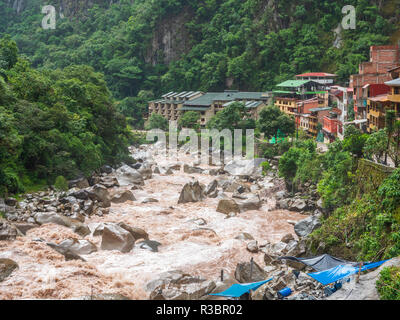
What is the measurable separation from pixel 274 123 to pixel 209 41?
38967 millimetres

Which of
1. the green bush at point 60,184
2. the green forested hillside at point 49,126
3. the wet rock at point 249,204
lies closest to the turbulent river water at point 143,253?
the wet rock at point 249,204

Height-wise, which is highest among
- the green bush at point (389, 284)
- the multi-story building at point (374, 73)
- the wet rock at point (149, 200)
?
the multi-story building at point (374, 73)

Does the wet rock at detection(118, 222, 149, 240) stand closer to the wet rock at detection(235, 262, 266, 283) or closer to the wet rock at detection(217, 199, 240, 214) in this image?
the wet rock at detection(235, 262, 266, 283)

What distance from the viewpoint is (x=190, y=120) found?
5103 centimetres

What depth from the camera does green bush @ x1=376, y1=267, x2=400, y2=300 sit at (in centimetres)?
959

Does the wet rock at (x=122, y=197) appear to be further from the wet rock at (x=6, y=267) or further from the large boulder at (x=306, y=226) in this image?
the large boulder at (x=306, y=226)

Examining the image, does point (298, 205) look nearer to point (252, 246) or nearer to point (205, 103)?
point (252, 246)

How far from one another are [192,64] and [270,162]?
132 feet

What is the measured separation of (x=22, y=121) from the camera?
920 inches

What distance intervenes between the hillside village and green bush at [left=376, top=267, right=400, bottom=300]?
1447 cm

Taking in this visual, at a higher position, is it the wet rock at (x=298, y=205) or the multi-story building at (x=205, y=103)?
the multi-story building at (x=205, y=103)

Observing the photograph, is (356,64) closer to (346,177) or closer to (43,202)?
(346,177)

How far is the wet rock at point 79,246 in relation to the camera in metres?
15.8

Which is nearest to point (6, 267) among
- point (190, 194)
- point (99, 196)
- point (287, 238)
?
point (99, 196)
